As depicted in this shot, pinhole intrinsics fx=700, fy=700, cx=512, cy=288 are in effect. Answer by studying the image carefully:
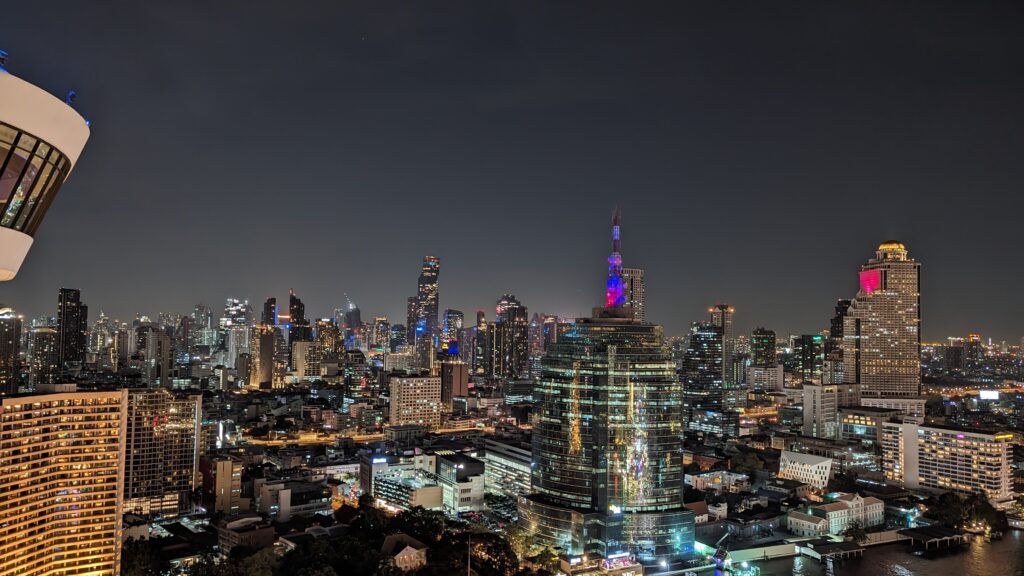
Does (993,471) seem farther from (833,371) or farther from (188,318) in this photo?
(188,318)

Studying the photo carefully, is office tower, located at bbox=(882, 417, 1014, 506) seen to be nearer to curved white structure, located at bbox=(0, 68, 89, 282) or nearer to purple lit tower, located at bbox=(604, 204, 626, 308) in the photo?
purple lit tower, located at bbox=(604, 204, 626, 308)

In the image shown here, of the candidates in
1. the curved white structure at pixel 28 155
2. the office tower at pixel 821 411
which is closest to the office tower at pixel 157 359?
the office tower at pixel 821 411

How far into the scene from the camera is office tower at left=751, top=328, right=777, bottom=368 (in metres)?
82.6

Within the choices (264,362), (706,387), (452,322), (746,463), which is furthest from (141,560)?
(452,322)

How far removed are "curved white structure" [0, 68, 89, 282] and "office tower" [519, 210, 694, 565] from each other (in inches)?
758

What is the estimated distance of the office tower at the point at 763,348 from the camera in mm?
82619

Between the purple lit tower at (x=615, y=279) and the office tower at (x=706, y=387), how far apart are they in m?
28.2

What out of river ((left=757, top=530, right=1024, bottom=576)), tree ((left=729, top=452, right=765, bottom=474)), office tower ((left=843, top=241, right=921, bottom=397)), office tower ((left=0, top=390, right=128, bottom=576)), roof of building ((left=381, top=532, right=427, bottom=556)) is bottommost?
river ((left=757, top=530, right=1024, bottom=576))

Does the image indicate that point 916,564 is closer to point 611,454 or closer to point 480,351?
point 611,454

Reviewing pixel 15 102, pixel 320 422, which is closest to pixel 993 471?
pixel 15 102

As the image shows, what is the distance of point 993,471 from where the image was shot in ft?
102

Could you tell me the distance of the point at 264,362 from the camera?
79.1m

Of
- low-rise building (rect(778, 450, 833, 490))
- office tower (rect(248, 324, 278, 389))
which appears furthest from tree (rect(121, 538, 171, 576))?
office tower (rect(248, 324, 278, 389))

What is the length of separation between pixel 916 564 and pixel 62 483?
26.2 meters
